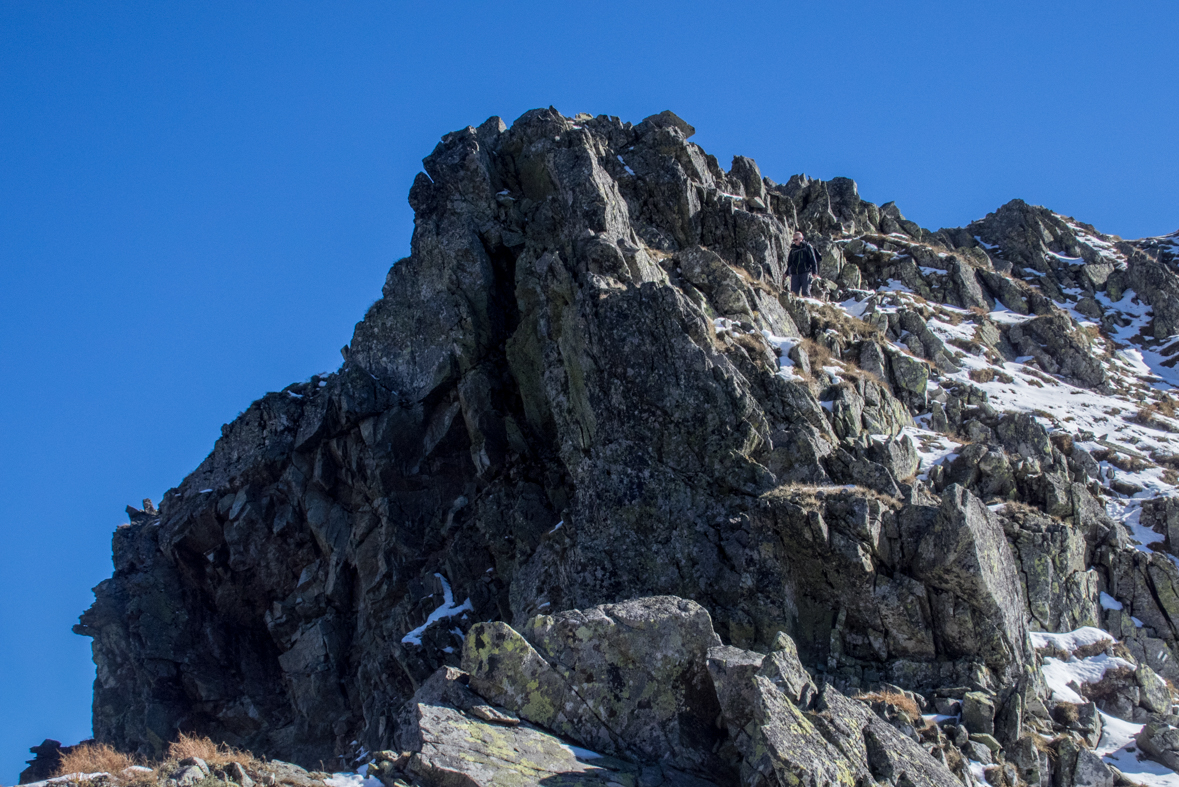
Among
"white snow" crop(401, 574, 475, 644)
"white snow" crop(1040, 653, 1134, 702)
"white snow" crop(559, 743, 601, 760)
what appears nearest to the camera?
"white snow" crop(559, 743, 601, 760)

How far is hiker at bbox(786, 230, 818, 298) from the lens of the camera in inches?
1628

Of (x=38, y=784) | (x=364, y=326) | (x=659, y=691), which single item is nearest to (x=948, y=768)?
(x=659, y=691)

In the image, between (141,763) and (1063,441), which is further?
(1063,441)

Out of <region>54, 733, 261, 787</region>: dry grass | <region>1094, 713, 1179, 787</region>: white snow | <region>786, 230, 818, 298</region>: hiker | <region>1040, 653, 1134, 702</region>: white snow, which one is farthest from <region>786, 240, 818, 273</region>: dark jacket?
<region>54, 733, 261, 787</region>: dry grass

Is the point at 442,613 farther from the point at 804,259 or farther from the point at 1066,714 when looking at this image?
the point at 804,259

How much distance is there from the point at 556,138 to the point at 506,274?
316 inches

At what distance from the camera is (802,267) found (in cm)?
4141

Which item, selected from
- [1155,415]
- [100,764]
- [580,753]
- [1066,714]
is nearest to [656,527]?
[580,753]

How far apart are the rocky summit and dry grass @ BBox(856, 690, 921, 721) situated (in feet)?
0.94

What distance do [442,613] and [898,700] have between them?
16.2 m

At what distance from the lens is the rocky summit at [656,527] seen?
15.9 meters

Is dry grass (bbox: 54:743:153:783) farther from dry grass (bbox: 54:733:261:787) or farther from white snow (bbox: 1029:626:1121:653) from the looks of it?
white snow (bbox: 1029:626:1121:653)

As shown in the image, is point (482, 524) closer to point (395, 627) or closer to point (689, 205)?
point (395, 627)

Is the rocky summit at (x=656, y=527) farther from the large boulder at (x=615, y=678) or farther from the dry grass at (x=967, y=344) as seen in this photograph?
the dry grass at (x=967, y=344)
